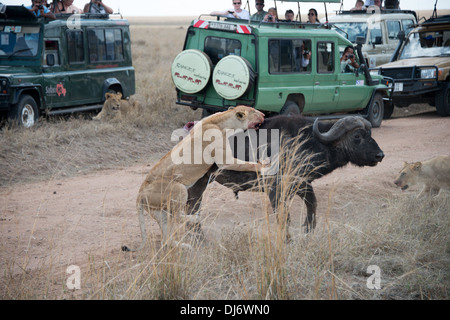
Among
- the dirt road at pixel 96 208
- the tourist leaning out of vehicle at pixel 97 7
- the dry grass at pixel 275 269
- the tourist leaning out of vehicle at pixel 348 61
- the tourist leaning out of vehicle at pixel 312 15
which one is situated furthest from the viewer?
the tourist leaning out of vehicle at pixel 97 7

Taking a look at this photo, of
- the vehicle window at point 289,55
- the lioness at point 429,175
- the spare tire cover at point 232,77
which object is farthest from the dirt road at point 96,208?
the vehicle window at point 289,55

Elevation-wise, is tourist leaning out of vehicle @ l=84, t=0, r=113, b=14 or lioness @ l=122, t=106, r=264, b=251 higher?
tourist leaning out of vehicle @ l=84, t=0, r=113, b=14

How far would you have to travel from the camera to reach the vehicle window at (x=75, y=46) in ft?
39.7

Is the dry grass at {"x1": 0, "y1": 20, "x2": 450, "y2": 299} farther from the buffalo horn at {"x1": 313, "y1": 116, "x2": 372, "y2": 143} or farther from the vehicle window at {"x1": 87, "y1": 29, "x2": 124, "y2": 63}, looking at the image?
the vehicle window at {"x1": 87, "y1": 29, "x2": 124, "y2": 63}

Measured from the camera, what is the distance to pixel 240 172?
5844mm

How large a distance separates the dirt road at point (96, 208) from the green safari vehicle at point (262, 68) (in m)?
2.08

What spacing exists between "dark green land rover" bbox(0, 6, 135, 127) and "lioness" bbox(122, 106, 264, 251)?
6320 mm

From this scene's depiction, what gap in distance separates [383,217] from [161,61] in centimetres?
2270

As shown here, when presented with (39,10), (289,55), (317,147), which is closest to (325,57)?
(289,55)

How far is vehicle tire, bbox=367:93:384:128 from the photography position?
1301 centimetres

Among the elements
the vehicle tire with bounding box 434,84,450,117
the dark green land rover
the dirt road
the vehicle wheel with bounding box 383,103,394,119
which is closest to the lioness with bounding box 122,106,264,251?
the dirt road

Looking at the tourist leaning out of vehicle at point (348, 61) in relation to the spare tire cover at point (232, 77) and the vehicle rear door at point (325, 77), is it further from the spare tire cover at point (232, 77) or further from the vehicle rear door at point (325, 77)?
the spare tire cover at point (232, 77)

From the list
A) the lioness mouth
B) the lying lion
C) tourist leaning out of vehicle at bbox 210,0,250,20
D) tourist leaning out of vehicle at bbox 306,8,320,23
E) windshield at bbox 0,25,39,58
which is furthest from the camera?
tourist leaning out of vehicle at bbox 306,8,320,23

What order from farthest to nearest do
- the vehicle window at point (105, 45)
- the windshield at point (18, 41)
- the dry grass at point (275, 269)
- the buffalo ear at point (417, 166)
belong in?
the vehicle window at point (105, 45)
the windshield at point (18, 41)
the buffalo ear at point (417, 166)
the dry grass at point (275, 269)
